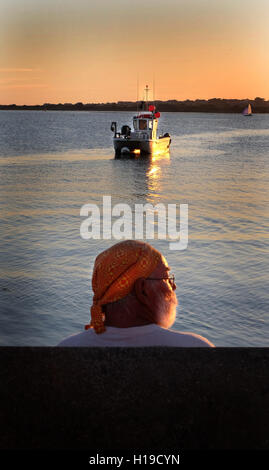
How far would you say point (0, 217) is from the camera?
54.8 ft

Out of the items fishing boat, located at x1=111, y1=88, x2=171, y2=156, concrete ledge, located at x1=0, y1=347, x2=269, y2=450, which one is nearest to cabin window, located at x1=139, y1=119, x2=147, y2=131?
fishing boat, located at x1=111, y1=88, x2=171, y2=156

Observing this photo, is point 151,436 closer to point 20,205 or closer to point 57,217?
point 57,217

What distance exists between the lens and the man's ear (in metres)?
1.59

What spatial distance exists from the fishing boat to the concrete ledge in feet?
106

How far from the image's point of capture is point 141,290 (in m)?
1.60

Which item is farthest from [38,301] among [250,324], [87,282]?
[250,324]

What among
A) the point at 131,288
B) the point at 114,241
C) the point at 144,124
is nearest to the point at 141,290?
the point at 131,288

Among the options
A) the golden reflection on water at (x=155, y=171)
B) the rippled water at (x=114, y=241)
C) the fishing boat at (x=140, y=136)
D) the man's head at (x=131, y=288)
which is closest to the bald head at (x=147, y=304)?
the man's head at (x=131, y=288)

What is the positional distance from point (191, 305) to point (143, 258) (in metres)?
6.72

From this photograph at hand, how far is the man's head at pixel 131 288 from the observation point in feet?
5.19

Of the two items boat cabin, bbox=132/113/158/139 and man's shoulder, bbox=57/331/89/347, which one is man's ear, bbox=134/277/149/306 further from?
boat cabin, bbox=132/113/158/139

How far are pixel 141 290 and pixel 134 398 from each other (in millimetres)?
459

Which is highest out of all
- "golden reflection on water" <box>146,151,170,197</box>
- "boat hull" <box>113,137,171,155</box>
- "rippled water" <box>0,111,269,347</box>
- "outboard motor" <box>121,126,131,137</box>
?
"outboard motor" <box>121,126,131,137</box>

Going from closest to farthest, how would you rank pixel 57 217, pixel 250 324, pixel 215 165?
pixel 250 324 → pixel 57 217 → pixel 215 165
